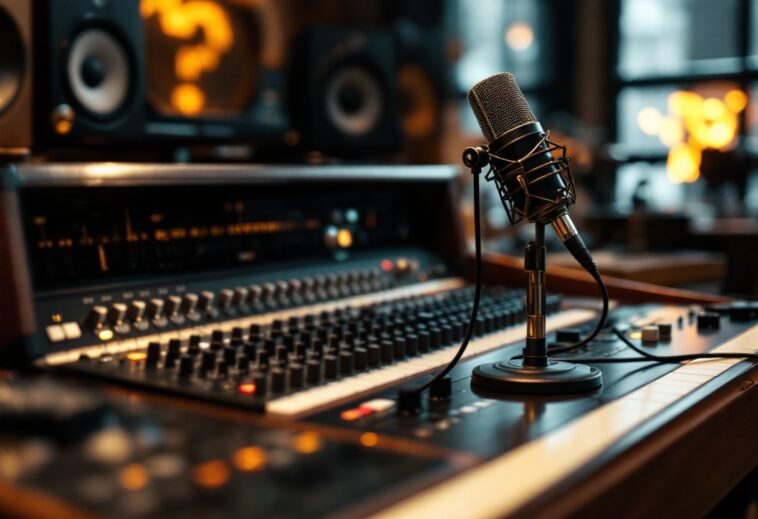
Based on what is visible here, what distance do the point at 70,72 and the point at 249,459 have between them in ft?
3.60

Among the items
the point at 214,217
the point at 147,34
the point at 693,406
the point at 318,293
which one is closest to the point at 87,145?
the point at 214,217

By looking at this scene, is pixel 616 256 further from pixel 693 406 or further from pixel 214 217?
pixel 693 406

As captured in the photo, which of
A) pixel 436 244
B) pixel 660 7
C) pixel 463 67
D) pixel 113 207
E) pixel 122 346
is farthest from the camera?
pixel 463 67

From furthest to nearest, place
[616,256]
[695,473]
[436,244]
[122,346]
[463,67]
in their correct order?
[463,67] → [616,256] → [436,244] → [122,346] → [695,473]

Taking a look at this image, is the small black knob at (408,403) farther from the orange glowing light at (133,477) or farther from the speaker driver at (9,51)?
the speaker driver at (9,51)

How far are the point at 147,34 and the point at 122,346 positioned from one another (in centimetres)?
210

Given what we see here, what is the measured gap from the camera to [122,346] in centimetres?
98

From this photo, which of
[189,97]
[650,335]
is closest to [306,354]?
[650,335]

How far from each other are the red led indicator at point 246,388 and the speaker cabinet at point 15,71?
72 centimetres

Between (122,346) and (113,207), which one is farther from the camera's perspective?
(113,207)

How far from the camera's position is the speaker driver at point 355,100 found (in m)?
2.19

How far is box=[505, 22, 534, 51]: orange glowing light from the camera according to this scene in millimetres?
5578

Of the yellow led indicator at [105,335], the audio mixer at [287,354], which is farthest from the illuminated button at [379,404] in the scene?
the yellow led indicator at [105,335]

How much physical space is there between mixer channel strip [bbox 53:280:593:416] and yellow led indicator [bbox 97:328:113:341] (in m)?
0.02
